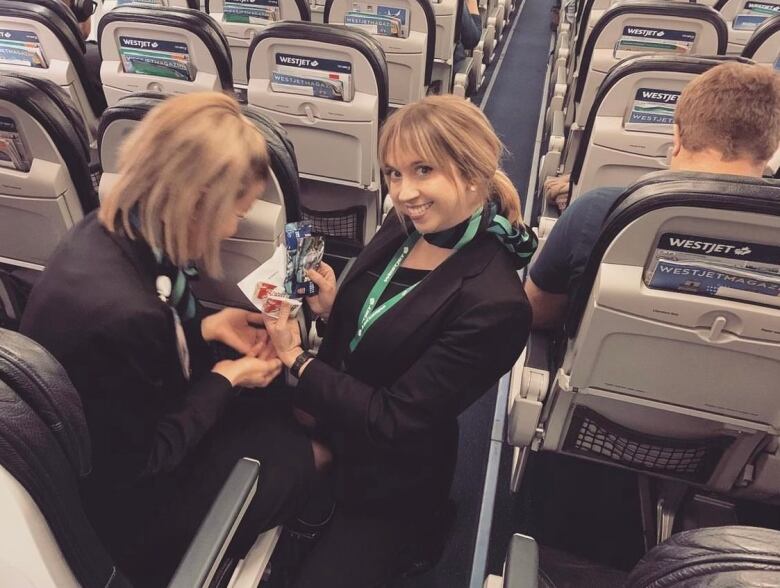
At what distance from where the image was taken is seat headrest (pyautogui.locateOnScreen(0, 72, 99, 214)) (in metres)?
1.84

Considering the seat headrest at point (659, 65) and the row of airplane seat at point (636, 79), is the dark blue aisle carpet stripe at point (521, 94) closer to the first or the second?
the row of airplane seat at point (636, 79)

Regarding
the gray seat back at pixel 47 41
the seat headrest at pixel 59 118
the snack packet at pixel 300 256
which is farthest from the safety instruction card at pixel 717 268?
the gray seat back at pixel 47 41

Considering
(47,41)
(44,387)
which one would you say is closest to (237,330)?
(44,387)

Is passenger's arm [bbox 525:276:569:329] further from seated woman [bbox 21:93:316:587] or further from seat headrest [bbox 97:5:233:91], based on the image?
seat headrest [bbox 97:5:233:91]

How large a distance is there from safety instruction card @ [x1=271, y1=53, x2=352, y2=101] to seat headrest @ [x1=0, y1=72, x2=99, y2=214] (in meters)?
0.86

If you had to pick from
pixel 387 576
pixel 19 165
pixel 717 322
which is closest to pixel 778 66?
pixel 717 322

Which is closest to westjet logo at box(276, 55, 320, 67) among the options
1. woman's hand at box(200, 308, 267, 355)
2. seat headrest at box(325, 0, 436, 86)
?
seat headrest at box(325, 0, 436, 86)

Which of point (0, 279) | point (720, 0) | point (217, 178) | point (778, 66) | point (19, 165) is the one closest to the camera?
point (217, 178)

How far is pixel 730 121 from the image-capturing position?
1.61m

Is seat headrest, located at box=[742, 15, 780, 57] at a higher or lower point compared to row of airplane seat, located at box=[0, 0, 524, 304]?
higher

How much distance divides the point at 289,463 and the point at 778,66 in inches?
120

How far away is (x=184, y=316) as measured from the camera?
155 centimetres

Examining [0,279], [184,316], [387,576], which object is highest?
[184,316]

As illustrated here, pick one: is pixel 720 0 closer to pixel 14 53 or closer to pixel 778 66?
pixel 778 66
